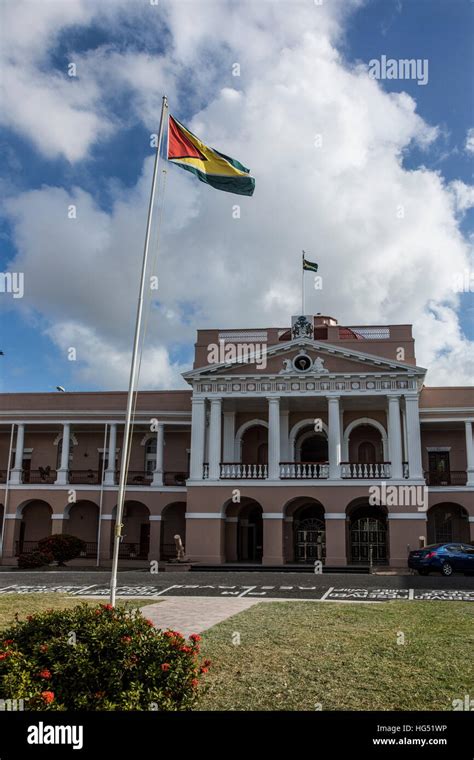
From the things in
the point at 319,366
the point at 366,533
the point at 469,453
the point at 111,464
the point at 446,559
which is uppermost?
the point at 319,366

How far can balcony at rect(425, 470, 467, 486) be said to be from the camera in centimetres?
3080

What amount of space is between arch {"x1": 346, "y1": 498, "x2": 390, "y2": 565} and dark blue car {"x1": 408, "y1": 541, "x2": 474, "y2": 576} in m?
5.96

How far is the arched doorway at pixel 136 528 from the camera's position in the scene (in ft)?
110

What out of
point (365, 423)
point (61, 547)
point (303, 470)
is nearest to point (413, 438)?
point (365, 423)

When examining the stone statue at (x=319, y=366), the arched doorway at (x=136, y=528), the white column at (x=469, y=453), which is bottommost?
the arched doorway at (x=136, y=528)

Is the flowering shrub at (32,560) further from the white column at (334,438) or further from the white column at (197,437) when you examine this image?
the white column at (334,438)

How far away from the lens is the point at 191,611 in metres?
14.3

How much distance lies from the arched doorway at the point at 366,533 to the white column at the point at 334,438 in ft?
8.14

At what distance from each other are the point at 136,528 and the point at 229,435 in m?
6.84

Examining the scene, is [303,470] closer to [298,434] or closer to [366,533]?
[298,434]

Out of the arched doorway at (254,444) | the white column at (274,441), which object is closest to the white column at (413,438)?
the white column at (274,441)
